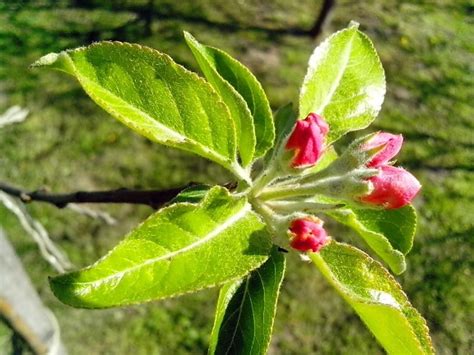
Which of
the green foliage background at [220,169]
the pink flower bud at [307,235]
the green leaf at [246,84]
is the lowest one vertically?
the green foliage background at [220,169]

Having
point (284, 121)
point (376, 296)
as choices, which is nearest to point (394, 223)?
point (376, 296)

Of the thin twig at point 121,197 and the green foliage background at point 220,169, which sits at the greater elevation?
the thin twig at point 121,197

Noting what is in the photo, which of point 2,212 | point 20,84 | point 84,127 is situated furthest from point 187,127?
point 20,84

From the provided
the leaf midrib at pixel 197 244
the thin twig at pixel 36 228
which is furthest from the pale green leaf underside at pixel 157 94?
the thin twig at pixel 36 228

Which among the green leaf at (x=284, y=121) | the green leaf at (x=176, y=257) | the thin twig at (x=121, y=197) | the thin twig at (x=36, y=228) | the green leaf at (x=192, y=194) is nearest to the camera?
the green leaf at (x=176, y=257)

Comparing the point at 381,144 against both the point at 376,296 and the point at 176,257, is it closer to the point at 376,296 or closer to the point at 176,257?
the point at 376,296

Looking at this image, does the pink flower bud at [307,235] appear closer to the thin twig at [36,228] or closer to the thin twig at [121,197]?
the thin twig at [121,197]

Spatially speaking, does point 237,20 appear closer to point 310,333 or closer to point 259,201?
point 310,333

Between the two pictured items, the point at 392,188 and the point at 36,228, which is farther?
the point at 36,228
